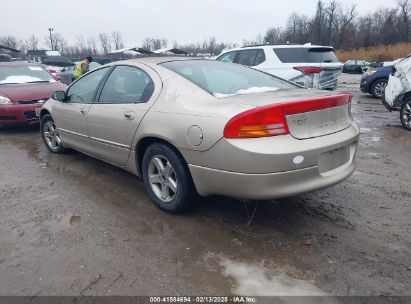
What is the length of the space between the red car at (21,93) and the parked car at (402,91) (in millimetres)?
6894

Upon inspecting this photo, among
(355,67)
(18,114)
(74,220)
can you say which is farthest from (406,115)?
(355,67)

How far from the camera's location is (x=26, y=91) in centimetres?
711

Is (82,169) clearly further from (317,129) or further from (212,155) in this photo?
(317,129)

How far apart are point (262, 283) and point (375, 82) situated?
1109 centimetres

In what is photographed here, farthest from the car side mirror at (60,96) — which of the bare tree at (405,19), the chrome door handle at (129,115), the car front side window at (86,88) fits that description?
the bare tree at (405,19)

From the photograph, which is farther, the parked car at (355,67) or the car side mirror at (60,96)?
the parked car at (355,67)

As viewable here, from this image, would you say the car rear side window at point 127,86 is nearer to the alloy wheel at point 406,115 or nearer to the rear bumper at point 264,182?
the rear bumper at point 264,182

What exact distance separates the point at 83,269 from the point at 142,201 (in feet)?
3.95

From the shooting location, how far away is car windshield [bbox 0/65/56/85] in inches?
308

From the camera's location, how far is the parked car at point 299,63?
8.00 meters

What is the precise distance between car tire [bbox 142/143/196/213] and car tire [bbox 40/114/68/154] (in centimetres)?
239

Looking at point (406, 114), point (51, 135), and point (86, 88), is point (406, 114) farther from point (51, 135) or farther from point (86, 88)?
point (51, 135)

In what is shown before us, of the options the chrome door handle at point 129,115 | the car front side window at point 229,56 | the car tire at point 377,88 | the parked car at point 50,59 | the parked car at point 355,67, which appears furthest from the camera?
the parked car at point 355,67

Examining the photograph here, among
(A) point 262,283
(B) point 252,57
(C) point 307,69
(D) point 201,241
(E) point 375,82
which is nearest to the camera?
(A) point 262,283
